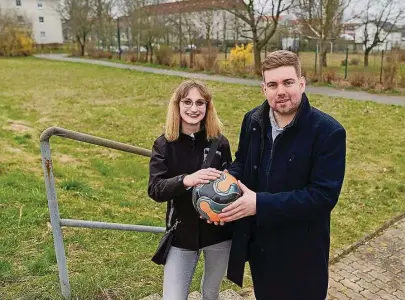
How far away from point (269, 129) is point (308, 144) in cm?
23

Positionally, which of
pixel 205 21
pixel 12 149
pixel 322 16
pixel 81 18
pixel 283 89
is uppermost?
pixel 81 18

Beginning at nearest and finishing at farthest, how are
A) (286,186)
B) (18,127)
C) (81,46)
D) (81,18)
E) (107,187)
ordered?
1. (286,186)
2. (107,187)
3. (18,127)
4. (81,46)
5. (81,18)

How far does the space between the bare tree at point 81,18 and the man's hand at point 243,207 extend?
148ft

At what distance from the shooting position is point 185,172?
2467 mm

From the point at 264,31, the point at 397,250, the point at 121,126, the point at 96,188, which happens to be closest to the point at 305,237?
the point at 397,250

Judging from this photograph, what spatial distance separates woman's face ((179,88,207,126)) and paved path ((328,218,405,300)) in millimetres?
2267

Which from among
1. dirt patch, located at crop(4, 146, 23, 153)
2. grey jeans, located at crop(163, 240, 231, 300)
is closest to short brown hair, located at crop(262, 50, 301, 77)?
grey jeans, located at crop(163, 240, 231, 300)

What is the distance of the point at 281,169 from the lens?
6.91 ft

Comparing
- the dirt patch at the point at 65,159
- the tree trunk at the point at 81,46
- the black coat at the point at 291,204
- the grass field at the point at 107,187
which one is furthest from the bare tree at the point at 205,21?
the black coat at the point at 291,204

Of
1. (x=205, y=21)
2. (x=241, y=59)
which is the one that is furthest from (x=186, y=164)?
(x=205, y=21)

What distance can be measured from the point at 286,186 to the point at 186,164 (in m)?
0.62

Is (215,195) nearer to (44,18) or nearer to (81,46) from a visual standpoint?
(81,46)

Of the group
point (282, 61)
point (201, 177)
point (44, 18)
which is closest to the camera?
point (282, 61)

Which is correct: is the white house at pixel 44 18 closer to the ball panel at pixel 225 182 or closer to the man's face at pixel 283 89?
the ball panel at pixel 225 182
